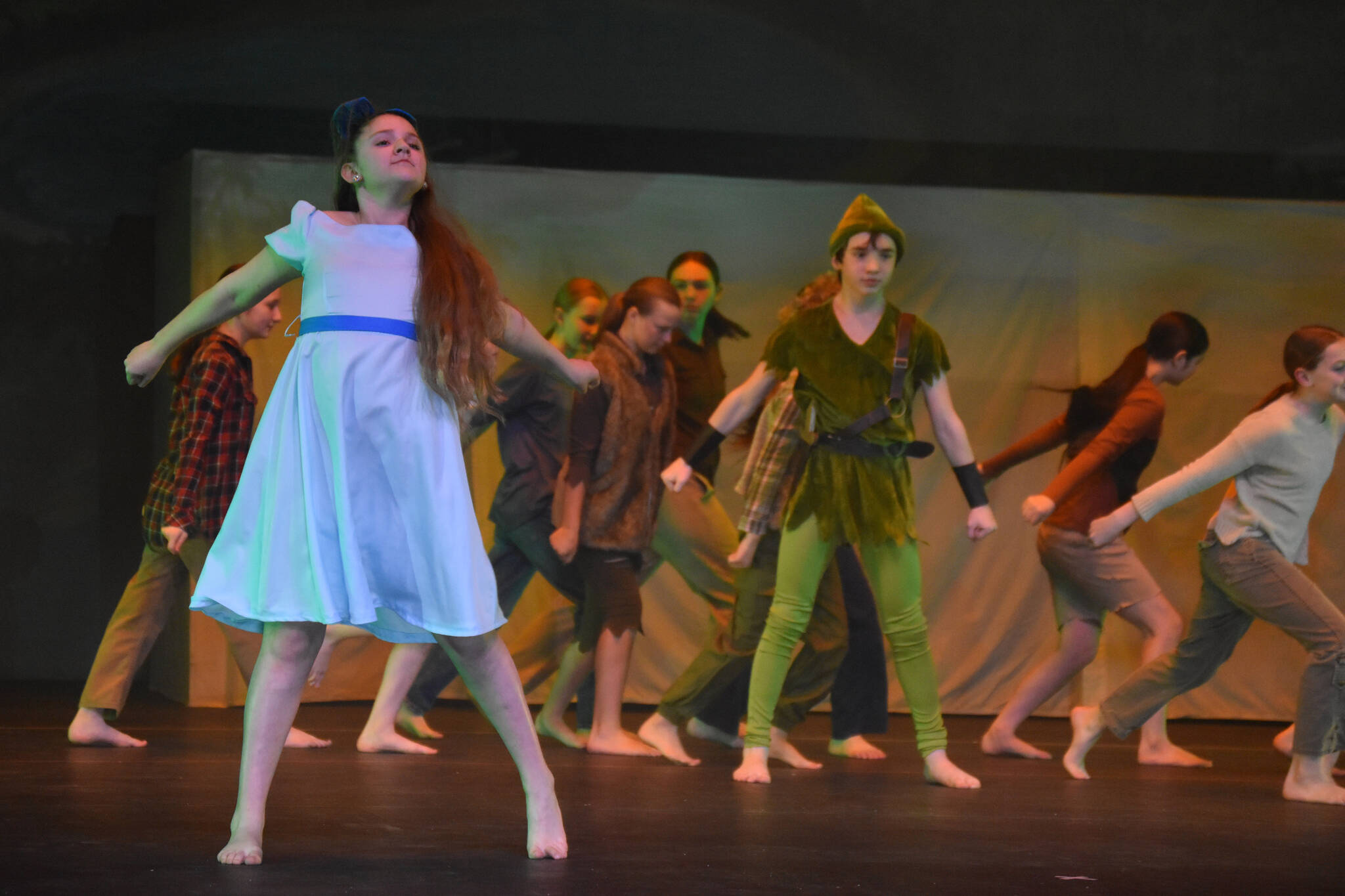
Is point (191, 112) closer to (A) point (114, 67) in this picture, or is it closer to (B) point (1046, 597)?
(A) point (114, 67)

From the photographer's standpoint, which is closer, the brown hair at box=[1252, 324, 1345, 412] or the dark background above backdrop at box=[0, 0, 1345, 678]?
the brown hair at box=[1252, 324, 1345, 412]

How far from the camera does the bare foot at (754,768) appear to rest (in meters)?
4.50

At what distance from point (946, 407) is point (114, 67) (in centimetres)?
456

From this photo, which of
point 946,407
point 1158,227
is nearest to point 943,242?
point 1158,227

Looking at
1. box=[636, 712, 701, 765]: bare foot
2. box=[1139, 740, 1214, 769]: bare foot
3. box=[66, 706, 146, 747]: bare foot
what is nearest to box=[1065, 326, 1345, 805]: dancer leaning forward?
box=[1139, 740, 1214, 769]: bare foot

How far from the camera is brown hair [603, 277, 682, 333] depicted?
520cm

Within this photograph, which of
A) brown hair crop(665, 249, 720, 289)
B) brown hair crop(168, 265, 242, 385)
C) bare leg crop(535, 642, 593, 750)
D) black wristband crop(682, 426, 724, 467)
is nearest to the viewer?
black wristband crop(682, 426, 724, 467)

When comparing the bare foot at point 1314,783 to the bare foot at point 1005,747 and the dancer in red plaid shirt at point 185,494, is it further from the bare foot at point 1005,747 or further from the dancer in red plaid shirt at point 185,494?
the dancer in red plaid shirt at point 185,494

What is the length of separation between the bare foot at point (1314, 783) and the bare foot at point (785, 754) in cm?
143

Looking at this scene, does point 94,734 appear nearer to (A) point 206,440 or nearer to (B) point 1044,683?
(A) point 206,440

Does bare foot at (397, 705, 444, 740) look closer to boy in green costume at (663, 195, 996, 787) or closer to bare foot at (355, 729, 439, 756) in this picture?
bare foot at (355, 729, 439, 756)

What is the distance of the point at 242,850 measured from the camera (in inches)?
115

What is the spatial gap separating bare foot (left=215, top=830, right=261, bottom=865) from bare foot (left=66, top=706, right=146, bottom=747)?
86.8 inches

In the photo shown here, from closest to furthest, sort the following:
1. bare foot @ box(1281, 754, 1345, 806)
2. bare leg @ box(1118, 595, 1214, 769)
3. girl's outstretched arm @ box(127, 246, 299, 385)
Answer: girl's outstretched arm @ box(127, 246, 299, 385), bare foot @ box(1281, 754, 1345, 806), bare leg @ box(1118, 595, 1214, 769)
